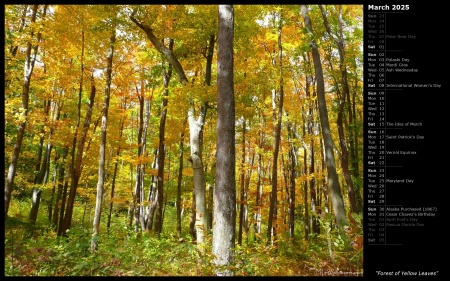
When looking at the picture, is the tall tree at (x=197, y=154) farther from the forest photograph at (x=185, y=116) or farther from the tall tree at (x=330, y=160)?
the tall tree at (x=330, y=160)

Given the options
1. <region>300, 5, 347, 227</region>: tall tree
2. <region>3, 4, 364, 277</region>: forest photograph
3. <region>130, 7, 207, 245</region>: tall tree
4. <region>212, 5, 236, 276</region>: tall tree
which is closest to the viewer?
<region>212, 5, 236, 276</region>: tall tree

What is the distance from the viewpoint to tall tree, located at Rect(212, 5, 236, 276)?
A: 6.21 meters

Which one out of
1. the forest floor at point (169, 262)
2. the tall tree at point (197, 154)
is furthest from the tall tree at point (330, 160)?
the tall tree at point (197, 154)

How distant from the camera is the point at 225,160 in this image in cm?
667

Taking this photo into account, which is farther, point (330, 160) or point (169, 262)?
point (330, 160)

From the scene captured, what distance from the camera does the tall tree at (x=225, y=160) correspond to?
6.21 meters
